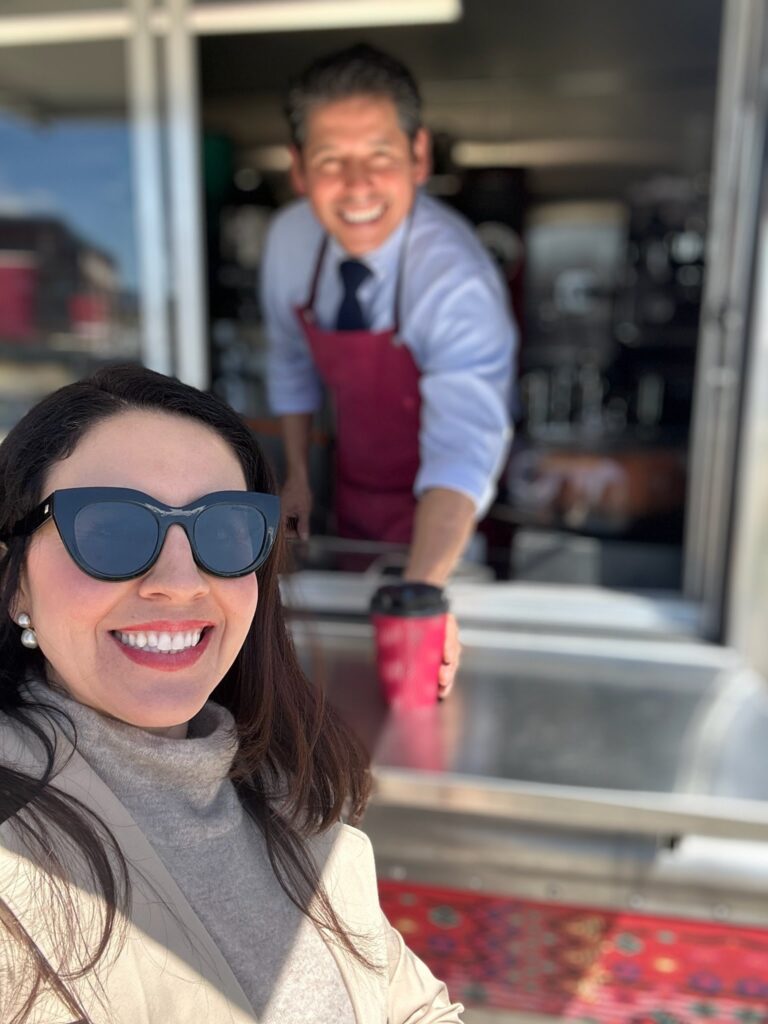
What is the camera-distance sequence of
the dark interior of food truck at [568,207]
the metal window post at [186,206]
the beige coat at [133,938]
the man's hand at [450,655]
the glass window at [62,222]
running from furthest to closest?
the dark interior of food truck at [568,207] → the glass window at [62,222] → the metal window post at [186,206] → the man's hand at [450,655] → the beige coat at [133,938]

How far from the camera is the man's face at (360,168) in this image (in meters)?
1.67

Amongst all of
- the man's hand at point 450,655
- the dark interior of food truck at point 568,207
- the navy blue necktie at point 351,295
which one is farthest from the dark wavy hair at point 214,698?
the dark interior of food truck at point 568,207

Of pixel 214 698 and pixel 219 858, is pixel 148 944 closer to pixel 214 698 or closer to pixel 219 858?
pixel 219 858

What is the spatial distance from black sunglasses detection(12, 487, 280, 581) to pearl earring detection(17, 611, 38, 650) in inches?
2.7

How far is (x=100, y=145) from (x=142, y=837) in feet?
8.49

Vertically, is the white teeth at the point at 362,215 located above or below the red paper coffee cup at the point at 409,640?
above

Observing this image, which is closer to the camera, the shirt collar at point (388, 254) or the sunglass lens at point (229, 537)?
the sunglass lens at point (229, 537)

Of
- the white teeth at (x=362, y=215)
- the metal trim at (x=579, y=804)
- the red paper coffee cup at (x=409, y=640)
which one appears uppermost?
the white teeth at (x=362, y=215)

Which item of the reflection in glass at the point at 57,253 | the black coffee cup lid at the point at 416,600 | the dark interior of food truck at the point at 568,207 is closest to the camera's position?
the black coffee cup lid at the point at 416,600

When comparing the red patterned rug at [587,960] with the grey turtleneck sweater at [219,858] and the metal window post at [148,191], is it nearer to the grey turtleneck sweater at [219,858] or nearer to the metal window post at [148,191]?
the grey turtleneck sweater at [219,858]

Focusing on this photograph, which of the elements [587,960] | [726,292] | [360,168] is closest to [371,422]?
[360,168]

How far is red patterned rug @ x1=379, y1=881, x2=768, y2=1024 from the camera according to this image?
159 centimetres

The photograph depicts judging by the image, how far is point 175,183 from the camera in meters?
2.47

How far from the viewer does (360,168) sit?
171cm
